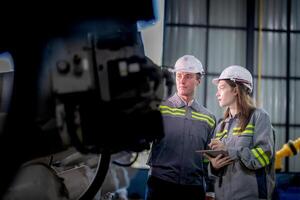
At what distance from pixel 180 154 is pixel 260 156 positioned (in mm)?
523

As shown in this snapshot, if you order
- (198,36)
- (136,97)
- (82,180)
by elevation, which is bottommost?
(82,180)

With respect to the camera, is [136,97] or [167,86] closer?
[136,97]

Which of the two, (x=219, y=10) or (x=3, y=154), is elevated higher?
(x=219, y=10)

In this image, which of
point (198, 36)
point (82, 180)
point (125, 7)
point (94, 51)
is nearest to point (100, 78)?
point (94, 51)

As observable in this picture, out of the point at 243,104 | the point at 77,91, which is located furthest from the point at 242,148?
the point at 77,91

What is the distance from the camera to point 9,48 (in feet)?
3.15

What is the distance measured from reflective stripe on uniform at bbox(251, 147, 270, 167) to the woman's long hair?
165 millimetres

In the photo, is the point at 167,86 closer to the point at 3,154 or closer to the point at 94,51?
the point at 94,51

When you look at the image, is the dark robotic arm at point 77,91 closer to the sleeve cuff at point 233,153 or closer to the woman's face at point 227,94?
the sleeve cuff at point 233,153

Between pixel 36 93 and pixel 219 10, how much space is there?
6645mm

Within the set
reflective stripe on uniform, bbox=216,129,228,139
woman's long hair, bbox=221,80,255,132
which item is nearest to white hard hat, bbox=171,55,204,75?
woman's long hair, bbox=221,80,255,132

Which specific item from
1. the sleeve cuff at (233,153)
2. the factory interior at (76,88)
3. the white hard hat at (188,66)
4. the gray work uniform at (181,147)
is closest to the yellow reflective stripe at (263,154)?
the sleeve cuff at (233,153)

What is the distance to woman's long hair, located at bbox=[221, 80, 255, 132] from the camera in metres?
2.58

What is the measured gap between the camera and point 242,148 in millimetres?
2477
